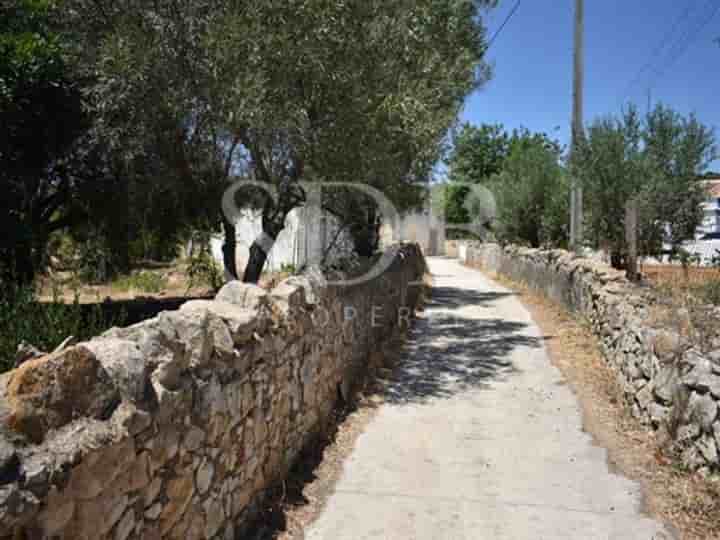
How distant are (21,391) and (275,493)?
2.55 meters

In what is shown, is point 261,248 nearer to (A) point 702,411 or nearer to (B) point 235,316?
(B) point 235,316

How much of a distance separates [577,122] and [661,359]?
7.87 meters

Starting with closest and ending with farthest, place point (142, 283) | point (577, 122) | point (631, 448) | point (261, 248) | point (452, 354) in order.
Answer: point (631, 448), point (261, 248), point (452, 354), point (577, 122), point (142, 283)

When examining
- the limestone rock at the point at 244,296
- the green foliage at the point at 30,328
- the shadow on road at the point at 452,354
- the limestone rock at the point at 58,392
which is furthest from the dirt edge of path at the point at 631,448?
the green foliage at the point at 30,328

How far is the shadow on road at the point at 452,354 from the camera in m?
7.14

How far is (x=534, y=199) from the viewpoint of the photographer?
704 inches

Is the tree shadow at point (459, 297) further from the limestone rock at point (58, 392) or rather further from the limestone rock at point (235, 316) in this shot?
the limestone rock at point (58, 392)

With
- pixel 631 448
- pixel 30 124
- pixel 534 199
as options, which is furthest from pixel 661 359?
pixel 534 199

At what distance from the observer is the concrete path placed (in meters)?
3.86

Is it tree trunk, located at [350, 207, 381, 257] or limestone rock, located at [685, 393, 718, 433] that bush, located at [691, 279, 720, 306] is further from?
tree trunk, located at [350, 207, 381, 257]

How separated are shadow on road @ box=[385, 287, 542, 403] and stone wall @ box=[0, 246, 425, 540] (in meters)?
2.10

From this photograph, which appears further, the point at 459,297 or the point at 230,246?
the point at 459,297

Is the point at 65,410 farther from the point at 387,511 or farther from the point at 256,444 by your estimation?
the point at 387,511

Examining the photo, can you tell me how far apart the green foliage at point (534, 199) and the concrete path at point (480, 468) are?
9680 mm
